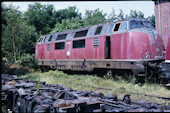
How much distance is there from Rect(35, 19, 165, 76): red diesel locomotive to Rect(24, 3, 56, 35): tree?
67.0ft

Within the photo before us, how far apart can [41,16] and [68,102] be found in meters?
33.0

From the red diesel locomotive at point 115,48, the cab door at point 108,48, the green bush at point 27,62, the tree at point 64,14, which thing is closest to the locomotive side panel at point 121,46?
the red diesel locomotive at point 115,48

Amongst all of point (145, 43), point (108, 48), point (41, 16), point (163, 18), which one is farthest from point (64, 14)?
point (145, 43)

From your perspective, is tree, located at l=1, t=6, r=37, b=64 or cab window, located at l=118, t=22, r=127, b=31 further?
tree, located at l=1, t=6, r=37, b=64

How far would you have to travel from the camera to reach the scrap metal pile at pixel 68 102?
3.86m

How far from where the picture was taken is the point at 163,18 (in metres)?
17.0

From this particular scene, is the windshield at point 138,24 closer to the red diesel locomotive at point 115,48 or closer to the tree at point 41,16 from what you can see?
the red diesel locomotive at point 115,48

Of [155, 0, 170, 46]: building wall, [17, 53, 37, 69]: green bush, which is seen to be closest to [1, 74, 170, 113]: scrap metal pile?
[155, 0, 170, 46]: building wall

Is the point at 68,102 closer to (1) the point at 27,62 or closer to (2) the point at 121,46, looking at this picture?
(2) the point at 121,46

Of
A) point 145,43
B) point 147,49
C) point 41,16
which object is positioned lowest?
point 147,49

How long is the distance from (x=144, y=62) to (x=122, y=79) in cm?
189

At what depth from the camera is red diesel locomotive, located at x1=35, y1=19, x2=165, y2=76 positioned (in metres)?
9.82

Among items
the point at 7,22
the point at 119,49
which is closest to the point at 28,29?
the point at 7,22

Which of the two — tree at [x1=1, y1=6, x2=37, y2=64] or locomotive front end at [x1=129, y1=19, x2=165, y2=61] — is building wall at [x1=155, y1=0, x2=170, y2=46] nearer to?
locomotive front end at [x1=129, y1=19, x2=165, y2=61]
